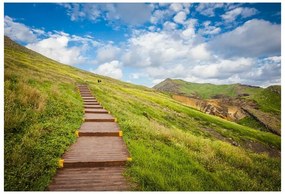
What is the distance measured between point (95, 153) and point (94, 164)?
2.54 feet

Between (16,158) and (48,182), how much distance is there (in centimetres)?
158

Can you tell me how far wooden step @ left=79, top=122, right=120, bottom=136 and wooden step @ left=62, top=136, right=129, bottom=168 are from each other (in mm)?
413

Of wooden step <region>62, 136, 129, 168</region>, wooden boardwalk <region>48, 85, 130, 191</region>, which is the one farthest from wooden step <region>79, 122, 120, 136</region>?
wooden step <region>62, 136, 129, 168</region>

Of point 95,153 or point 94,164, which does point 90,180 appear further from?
point 95,153

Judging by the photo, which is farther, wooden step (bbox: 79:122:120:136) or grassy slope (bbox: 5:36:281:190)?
wooden step (bbox: 79:122:120:136)

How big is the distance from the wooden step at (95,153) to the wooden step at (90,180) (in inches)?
8.8

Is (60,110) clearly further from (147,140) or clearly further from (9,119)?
(147,140)

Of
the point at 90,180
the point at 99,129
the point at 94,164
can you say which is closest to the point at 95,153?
the point at 94,164

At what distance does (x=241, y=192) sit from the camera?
6844 mm

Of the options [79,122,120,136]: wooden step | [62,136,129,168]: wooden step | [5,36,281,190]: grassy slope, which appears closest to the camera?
[5,36,281,190]: grassy slope

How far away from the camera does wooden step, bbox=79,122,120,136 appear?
1039cm

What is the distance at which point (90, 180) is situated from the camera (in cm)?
655

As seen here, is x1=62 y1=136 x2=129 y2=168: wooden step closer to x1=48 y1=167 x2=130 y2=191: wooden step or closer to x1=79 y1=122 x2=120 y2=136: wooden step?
x1=48 y1=167 x2=130 y2=191: wooden step

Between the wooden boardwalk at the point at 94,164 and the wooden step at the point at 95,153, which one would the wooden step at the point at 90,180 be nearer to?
the wooden boardwalk at the point at 94,164
